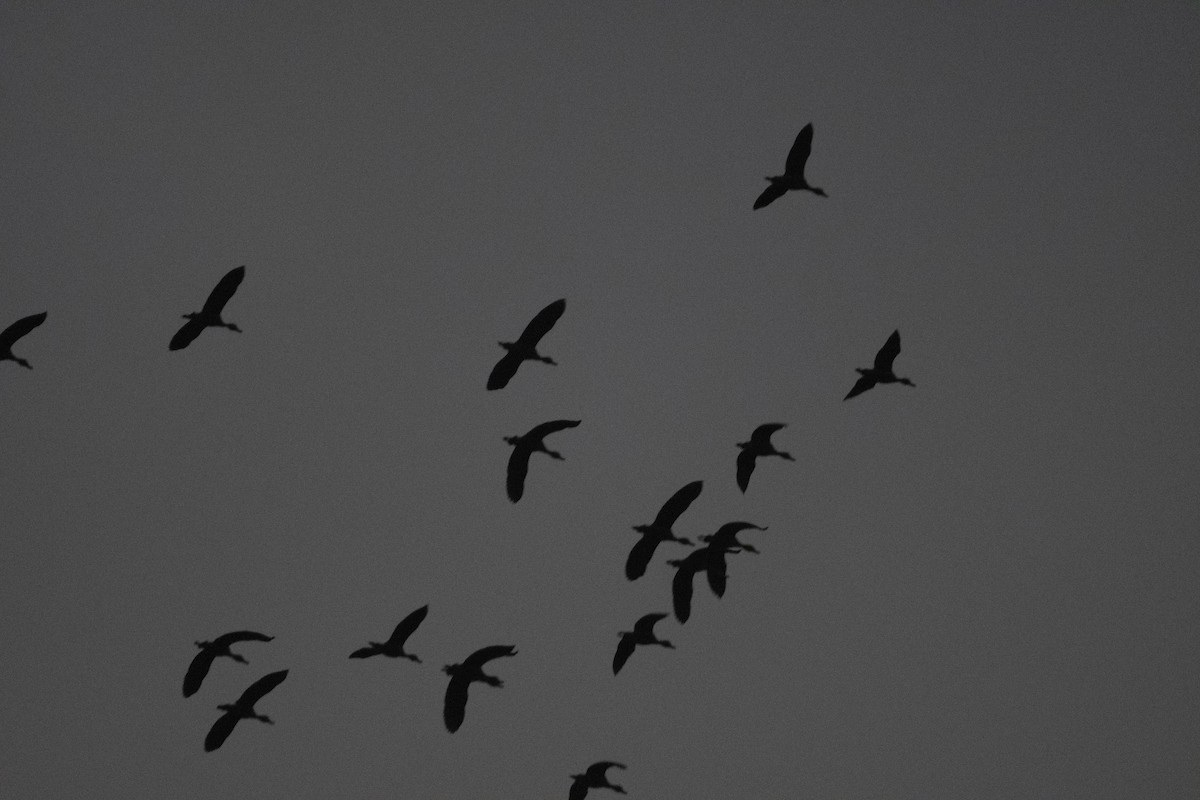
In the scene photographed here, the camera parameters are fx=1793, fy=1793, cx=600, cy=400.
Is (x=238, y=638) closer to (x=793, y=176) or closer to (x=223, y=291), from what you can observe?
(x=223, y=291)

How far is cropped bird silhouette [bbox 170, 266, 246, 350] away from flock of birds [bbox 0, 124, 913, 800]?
3 centimetres

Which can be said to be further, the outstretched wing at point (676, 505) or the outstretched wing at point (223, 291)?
the outstretched wing at point (223, 291)

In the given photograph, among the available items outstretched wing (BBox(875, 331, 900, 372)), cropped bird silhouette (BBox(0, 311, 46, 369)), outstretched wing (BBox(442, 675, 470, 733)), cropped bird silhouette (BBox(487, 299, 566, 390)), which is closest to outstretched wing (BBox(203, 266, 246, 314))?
cropped bird silhouette (BBox(0, 311, 46, 369))

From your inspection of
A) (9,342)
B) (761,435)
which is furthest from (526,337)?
(9,342)

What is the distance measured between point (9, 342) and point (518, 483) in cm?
1400

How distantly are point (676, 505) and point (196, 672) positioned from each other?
13.6 m

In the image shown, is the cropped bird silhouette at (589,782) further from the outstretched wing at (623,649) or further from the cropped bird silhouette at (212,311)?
the cropped bird silhouette at (212,311)

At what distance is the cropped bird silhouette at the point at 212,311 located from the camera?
47.8m

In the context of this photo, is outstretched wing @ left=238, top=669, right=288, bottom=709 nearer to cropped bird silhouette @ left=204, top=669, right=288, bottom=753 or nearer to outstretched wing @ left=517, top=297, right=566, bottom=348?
cropped bird silhouette @ left=204, top=669, right=288, bottom=753

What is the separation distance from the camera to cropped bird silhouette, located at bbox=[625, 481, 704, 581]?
46469mm

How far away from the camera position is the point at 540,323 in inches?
1852

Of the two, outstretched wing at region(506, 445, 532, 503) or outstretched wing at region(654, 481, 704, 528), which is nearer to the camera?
outstretched wing at region(654, 481, 704, 528)

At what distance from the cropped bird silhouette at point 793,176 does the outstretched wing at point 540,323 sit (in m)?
5.81

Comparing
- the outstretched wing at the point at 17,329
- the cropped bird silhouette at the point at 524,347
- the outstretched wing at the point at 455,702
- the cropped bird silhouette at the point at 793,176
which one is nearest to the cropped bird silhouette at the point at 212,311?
the outstretched wing at the point at 17,329
